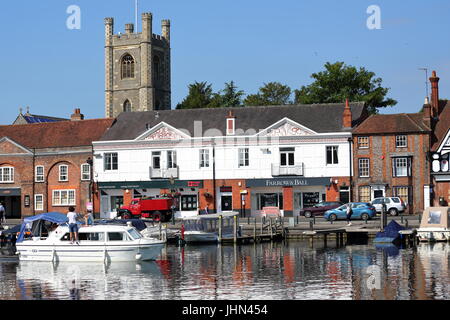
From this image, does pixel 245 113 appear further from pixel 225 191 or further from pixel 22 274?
pixel 22 274

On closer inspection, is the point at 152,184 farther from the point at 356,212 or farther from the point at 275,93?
the point at 275,93

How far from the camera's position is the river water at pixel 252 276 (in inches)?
1355

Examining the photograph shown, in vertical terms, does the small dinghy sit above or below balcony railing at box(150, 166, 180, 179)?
below

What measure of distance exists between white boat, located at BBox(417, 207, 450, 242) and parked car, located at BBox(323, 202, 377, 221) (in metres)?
9.03

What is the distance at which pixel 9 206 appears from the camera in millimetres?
83312

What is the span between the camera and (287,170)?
73.5 m

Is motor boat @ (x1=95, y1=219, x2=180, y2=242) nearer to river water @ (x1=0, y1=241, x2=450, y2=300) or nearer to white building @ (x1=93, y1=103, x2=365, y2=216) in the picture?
river water @ (x1=0, y1=241, x2=450, y2=300)

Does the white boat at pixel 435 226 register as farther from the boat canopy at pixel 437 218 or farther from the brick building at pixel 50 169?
the brick building at pixel 50 169

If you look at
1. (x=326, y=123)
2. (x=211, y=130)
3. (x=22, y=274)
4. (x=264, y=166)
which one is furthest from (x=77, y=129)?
(x=22, y=274)

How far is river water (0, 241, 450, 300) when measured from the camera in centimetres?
3441

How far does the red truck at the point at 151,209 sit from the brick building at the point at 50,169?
8490 mm

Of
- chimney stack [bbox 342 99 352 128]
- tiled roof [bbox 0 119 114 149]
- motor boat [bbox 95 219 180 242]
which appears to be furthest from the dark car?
tiled roof [bbox 0 119 114 149]

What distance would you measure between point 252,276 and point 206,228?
16775 millimetres

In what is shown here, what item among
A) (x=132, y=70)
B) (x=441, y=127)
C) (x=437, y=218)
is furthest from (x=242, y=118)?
(x=132, y=70)
